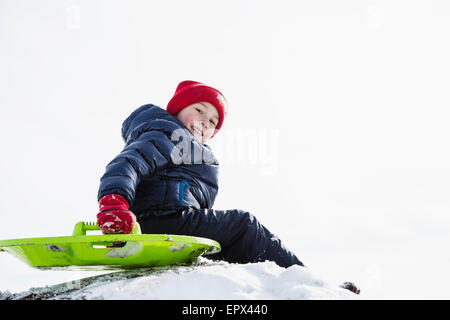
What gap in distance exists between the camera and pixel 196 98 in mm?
3498

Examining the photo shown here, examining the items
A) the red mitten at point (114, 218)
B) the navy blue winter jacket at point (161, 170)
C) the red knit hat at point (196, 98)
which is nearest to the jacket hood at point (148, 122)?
the navy blue winter jacket at point (161, 170)

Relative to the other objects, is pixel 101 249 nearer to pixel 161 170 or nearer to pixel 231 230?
pixel 161 170

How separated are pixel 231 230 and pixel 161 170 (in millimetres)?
551

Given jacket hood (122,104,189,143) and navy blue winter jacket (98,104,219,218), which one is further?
jacket hood (122,104,189,143)

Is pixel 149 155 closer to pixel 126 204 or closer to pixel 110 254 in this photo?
pixel 126 204

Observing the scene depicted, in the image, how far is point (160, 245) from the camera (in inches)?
79.4

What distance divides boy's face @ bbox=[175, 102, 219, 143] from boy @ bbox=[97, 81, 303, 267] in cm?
35

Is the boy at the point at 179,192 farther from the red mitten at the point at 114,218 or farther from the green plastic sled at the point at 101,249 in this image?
the green plastic sled at the point at 101,249

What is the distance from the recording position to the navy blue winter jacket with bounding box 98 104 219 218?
2.24m

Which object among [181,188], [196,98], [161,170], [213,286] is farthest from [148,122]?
[213,286]

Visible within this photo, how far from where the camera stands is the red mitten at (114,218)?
1.96 m

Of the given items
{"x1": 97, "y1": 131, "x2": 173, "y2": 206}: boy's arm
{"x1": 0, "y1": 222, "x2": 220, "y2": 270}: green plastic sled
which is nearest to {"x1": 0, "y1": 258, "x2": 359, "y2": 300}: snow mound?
{"x1": 0, "y1": 222, "x2": 220, "y2": 270}: green plastic sled

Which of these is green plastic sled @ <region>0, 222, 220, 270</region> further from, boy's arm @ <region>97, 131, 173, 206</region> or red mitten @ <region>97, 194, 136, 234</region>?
boy's arm @ <region>97, 131, 173, 206</region>

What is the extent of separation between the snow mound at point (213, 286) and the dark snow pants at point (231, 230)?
468 mm
